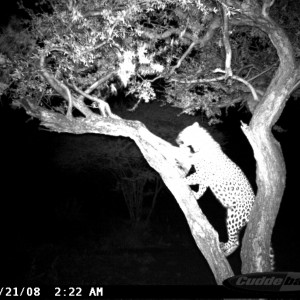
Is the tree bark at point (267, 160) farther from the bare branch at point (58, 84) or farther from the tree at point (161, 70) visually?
the bare branch at point (58, 84)

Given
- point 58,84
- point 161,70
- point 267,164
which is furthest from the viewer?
point 161,70

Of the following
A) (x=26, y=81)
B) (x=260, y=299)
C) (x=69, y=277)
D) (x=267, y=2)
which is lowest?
(x=69, y=277)

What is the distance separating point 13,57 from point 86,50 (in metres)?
1.02

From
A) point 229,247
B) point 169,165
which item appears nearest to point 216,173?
point 169,165

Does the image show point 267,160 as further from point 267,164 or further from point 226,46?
point 226,46

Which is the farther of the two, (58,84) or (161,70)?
(161,70)

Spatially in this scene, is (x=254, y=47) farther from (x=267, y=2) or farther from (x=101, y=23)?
(x=101, y=23)

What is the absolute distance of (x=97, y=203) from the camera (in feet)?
58.0

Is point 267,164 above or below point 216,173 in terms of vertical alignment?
above

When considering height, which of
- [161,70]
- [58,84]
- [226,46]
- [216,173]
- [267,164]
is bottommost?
[216,173]

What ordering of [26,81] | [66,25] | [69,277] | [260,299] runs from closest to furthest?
1. [260,299]
2. [66,25]
3. [26,81]
4. [69,277]

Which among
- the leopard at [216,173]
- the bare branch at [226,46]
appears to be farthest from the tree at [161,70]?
the leopard at [216,173]

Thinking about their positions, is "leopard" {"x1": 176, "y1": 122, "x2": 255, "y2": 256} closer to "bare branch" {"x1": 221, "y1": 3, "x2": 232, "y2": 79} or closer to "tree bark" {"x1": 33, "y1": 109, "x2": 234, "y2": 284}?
"tree bark" {"x1": 33, "y1": 109, "x2": 234, "y2": 284}

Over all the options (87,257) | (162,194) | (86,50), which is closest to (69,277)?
(87,257)
